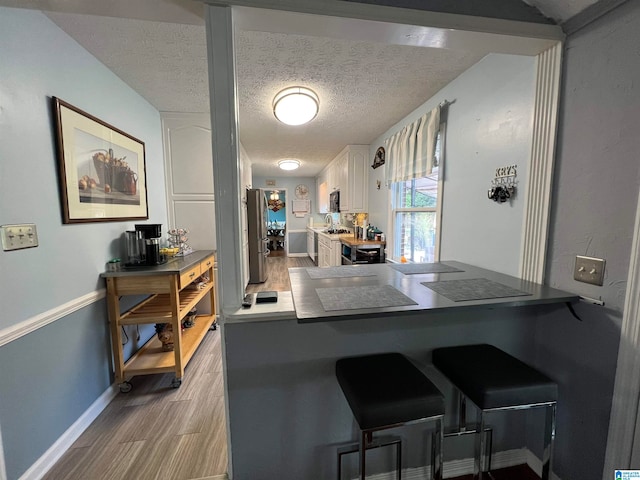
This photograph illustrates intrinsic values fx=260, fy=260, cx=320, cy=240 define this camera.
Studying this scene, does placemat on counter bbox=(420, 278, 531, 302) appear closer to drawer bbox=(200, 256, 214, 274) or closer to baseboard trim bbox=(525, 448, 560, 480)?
baseboard trim bbox=(525, 448, 560, 480)

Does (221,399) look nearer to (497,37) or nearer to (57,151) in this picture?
(57,151)

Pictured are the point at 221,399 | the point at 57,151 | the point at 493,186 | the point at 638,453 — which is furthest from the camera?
the point at 221,399

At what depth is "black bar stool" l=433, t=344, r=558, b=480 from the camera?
984 mm

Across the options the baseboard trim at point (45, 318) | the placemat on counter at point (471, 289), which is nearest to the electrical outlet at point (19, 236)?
the baseboard trim at point (45, 318)

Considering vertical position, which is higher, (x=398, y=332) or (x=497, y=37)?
(x=497, y=37)

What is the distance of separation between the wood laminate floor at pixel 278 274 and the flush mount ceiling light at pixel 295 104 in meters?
1.83

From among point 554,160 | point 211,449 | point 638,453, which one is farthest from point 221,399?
point 554,160

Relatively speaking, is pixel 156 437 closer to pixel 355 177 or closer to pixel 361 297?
pixel 361 297

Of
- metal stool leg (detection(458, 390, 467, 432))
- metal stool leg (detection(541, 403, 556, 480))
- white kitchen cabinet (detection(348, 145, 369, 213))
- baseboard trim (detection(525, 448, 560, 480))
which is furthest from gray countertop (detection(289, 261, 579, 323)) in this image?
white kitchen cabinet (detection(348, 145, 369, 213))

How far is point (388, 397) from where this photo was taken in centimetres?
93

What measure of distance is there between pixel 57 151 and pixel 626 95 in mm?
2642

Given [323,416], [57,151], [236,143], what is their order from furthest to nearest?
[57,151] → [323,416] → [236,143]

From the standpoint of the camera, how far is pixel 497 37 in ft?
3.79

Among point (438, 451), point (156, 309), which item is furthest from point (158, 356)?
point (438, 451)
